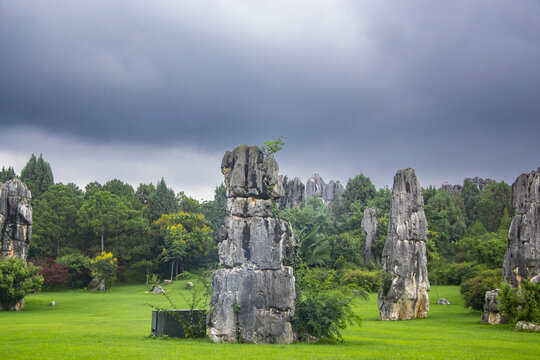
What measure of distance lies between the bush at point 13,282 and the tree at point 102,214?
87.9 ft

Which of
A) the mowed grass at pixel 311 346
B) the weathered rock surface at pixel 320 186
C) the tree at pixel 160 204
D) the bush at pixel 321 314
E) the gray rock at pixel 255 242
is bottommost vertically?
the mowed grass at pixel 311 346

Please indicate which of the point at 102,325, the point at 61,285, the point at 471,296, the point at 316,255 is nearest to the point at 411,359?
the point at 102,325

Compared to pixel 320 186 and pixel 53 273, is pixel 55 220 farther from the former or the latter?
pixel 320 186

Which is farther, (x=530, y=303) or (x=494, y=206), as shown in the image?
(x=494, y=206)

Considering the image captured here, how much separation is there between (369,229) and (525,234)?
39.2 m

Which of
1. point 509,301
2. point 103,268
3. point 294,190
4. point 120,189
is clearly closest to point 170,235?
point 103,268

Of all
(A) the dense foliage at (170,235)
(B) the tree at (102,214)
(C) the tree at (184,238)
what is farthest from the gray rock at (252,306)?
(B) the tree at (102,214)

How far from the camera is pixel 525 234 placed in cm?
2719

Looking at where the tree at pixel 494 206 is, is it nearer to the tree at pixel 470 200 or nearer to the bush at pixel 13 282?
the tree at pixel 470 200

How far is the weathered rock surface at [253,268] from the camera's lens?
1953 centimetres

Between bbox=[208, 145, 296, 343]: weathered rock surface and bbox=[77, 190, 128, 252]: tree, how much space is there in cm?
4767

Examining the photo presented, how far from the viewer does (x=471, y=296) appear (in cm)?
3203

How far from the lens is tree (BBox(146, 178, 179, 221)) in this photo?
267 ft

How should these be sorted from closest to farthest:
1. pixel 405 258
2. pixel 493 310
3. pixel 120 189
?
pixel 493 310
pixel 405 258
pixel 120 189
